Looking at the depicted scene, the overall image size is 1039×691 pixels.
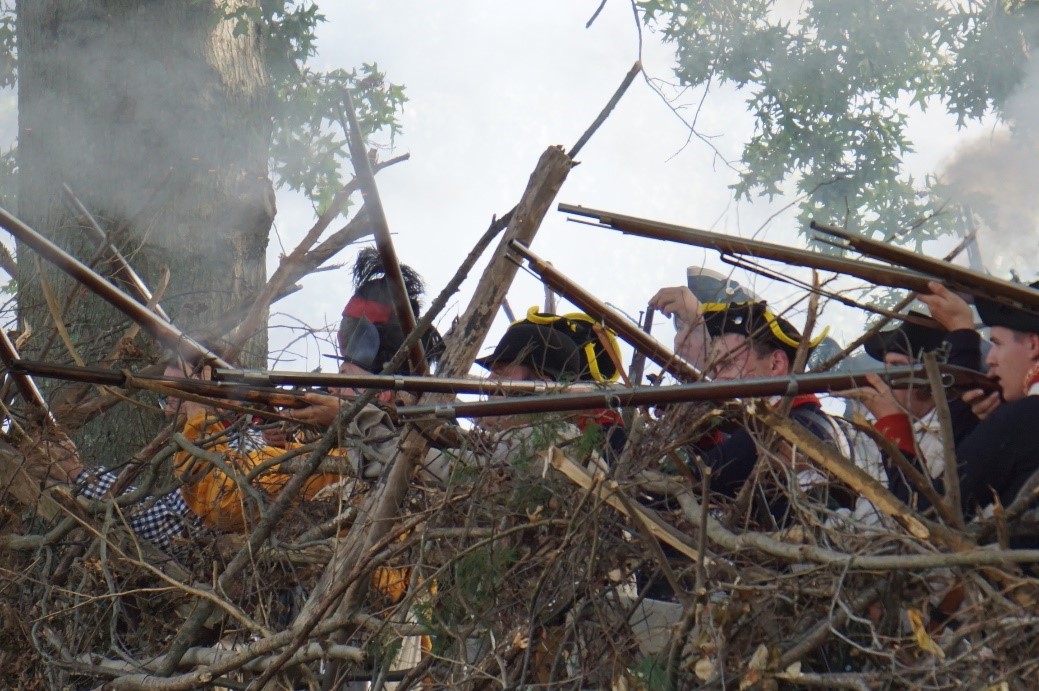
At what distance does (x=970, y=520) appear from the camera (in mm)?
2652

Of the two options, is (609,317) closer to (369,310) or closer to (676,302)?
(676,302)

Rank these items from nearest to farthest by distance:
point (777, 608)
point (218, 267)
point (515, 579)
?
point (777, 608) < point (515, 579) < point (218, 267)

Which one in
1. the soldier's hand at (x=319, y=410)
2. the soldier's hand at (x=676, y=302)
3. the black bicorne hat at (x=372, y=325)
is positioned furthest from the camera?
the black bicorne hat at (x=372, y=325)

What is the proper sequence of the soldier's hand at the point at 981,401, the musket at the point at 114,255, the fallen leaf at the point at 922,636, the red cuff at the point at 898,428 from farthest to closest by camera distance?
the musket at the point at 114,255, the soldier's hand at the point at 981,401, the red cuff at the point at 898,428, the fallen leaf at the point at 922,636

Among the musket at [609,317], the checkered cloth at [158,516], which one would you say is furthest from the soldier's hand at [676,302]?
the checkered cloth at [158,516]

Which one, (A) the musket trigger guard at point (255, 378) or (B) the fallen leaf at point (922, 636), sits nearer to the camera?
(B) the fallen leaf at point (922, 636)

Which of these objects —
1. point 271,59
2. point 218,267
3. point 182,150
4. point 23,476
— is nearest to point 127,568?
point 23,476

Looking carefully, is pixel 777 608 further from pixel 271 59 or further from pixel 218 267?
pixel 271 59

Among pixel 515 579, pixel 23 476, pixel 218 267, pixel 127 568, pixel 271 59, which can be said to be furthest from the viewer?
pixel 271 59

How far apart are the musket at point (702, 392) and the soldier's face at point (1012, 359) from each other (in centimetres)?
4

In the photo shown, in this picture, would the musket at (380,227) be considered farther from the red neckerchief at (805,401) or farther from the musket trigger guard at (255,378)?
the red neckerchief at (805,401)

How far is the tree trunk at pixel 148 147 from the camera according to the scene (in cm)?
579

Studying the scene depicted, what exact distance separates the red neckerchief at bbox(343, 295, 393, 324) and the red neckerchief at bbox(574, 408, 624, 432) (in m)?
1.93

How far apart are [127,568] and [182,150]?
8.54 ft
